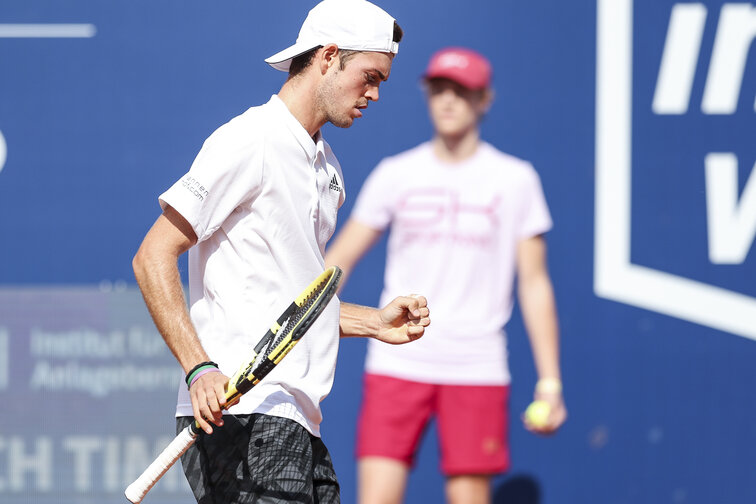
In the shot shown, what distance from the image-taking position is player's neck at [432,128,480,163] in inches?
173

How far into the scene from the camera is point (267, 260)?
2.35 m

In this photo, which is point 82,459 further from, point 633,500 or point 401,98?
point 633,500

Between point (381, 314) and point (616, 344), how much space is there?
2.16 m

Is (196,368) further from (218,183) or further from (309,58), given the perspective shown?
(309,58)

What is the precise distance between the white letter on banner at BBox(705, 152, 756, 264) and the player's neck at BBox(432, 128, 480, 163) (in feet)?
3.04

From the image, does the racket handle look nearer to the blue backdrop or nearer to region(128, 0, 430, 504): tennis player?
region(128, 0, 430, 504): tennis player

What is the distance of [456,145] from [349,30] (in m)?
1.98

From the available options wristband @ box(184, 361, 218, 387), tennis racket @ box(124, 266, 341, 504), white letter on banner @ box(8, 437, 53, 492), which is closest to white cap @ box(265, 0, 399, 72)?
tennis racket @ box(124, 266, 341, 504)

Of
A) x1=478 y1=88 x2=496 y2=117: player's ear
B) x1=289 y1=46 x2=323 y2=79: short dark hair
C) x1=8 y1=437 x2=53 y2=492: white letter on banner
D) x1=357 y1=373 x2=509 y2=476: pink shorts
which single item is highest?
x1=478 y1=88 x2=496 y2=117: player's ear

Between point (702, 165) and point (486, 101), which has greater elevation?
point (486, 101)

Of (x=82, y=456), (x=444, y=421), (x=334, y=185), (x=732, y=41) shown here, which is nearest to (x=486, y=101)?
(x=732, y=41)

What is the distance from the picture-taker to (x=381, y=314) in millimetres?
2555

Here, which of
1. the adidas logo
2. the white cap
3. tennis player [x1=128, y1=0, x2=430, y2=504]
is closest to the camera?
tennis player [x1=128, y1=0, x2=430, y2=504]

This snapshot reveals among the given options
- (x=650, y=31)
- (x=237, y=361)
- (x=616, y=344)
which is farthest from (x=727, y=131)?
(x=237, y=361)
